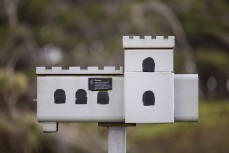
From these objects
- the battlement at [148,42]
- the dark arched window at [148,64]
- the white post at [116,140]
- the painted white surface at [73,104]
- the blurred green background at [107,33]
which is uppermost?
the blurred green background at [107,33]

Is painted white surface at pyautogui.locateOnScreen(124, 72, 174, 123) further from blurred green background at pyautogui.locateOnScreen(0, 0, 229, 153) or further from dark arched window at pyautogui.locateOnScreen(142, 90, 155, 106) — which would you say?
blurred green background at pyautogui.locateOnScreen(0, 0, 229, 153)

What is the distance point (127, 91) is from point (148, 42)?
1.59 feet

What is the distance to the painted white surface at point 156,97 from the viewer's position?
20.9ft

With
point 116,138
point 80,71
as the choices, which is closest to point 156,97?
point 116,138

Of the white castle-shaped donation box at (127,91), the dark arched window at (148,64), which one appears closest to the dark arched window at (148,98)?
the white castle-shaped donation box at (127,91)

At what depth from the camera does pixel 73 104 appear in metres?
6.55

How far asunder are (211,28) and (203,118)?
149 inches

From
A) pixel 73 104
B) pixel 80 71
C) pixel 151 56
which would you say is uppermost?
pixel 151 56

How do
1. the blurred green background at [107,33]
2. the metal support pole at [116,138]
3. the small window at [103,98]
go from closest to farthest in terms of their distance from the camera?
the small window at [103,98] → the metal support pole at [116,138] → the blurred green background at [107,33]

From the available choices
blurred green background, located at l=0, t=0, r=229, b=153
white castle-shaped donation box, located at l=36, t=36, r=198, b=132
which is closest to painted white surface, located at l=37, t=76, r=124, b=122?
white castle-shaped donation box, located at l=36, t=36, r=198, b=132

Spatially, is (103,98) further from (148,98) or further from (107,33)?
(107,33)

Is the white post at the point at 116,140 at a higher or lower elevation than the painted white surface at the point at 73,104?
lower

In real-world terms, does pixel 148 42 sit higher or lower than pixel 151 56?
higher

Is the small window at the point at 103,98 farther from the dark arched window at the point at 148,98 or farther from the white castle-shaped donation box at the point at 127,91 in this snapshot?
the dark arched window at the point at 148,98
